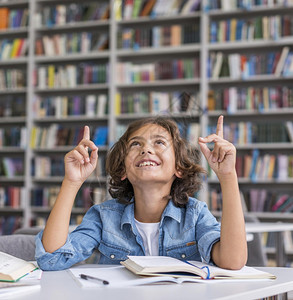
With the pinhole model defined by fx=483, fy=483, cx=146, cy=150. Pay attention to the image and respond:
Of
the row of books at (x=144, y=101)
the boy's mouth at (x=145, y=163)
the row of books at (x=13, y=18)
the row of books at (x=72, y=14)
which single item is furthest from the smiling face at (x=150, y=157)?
the row of books at (x=13, y=18)

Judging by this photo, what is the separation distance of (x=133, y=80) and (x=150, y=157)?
3.39 m

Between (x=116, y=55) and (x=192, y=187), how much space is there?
11.3 feet

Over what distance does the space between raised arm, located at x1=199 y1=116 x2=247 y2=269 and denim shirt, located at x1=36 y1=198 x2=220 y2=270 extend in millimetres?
81

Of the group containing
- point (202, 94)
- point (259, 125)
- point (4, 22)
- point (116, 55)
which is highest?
point (4, 22)

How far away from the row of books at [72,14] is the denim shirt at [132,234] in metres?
3.78

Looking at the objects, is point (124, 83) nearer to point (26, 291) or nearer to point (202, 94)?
point (202, 94)

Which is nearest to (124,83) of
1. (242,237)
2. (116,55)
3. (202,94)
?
(116,55)

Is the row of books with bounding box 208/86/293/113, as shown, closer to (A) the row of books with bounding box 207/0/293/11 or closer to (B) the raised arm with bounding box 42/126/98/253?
(A) the row of books with bounding box 207/0/293/11

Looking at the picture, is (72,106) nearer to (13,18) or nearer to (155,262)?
(13,18)

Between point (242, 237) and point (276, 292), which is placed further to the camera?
point (242, 237)

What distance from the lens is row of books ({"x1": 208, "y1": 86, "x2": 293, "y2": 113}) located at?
4289 mm

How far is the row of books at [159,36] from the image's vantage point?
15.1ft

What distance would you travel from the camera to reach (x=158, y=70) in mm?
4672

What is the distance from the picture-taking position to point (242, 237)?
3.88 feet
